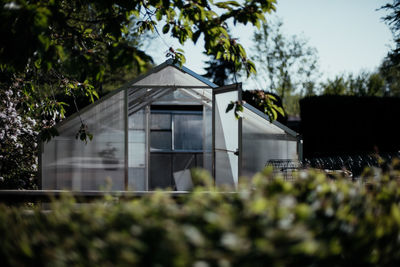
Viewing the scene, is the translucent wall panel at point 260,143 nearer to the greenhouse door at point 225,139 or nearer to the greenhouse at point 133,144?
the greenhouse at point 133,144

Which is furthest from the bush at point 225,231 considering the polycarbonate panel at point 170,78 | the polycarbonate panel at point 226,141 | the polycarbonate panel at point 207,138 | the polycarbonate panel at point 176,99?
the polycarbonate panel at point 176,99

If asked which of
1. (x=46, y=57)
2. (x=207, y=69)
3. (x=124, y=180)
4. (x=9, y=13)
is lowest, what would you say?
(x=124, y=180)

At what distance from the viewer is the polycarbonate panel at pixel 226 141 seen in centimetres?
647

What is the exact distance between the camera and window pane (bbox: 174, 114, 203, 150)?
1055 cm

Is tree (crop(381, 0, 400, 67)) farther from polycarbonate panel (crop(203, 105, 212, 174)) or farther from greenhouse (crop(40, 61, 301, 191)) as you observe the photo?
greenhouse (crop(40, 61, 301, 191))

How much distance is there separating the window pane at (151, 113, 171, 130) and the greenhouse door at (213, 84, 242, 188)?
3.59m

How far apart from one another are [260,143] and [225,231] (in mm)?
5450

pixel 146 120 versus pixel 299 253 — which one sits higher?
pixel 146 120

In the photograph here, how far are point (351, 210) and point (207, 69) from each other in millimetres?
24928

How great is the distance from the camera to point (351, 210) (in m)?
1.55

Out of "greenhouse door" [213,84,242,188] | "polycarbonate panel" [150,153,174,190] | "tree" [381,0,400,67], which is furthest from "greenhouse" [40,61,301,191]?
"tree" [381,0,400,67]

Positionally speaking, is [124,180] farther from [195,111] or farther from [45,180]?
[195,111]

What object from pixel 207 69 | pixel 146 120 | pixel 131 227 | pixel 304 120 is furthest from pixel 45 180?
pixel 207 69

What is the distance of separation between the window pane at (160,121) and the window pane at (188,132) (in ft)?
0.70
